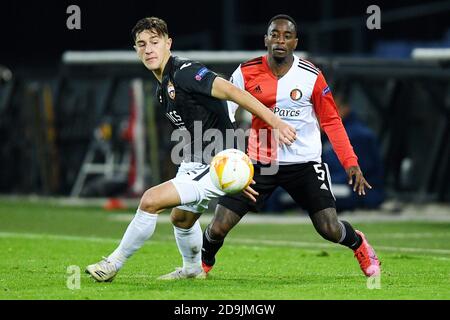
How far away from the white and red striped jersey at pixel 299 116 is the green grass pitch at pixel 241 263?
3.71 feet

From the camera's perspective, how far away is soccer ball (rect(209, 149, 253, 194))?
10633 mm

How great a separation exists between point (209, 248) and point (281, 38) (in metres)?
2.03

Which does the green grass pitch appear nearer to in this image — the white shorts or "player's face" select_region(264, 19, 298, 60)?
the white shorts

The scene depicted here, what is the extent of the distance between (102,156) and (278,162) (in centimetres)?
1915

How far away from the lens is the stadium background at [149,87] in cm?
2448

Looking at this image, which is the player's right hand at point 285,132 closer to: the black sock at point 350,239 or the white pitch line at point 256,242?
the black sock at point 350,239

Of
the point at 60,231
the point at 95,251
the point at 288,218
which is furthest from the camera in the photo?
the point at 288,218

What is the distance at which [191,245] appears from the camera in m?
11.6

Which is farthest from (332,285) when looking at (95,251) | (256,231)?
(256,231)

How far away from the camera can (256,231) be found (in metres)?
19.3

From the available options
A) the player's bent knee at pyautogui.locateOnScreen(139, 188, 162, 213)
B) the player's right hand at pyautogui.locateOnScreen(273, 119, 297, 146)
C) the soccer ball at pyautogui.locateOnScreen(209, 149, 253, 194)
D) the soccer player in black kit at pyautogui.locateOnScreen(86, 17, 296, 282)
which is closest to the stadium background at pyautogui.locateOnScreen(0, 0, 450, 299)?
the soccer player in black kit at pyautogui.locateOnScreen(86, 17, 296, 282)

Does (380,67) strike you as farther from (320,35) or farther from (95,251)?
(95,251)

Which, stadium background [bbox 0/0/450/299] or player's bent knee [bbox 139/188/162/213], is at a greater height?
player's bent knee [bbox 139/188/162/213]
